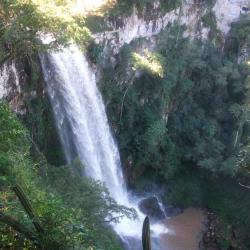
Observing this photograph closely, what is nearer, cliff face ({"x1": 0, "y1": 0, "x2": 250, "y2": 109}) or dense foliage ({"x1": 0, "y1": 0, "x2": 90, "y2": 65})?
dense foliage ({"x1": 0, "y1": 0, "x2": 90, "y2": 65})

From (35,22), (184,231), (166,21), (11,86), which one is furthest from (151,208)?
(35,22)

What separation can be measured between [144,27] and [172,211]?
23.9ft

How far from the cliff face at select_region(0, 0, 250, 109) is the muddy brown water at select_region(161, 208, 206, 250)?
271 inches

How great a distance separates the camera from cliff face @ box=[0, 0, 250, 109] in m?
12.4

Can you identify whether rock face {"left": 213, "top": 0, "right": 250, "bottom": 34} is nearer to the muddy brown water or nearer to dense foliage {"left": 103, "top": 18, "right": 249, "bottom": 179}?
dense foliage {"left": 103, "top": 18, "right": 249, "bottom": 179}

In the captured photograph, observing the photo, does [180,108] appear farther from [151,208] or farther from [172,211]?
[151,208]

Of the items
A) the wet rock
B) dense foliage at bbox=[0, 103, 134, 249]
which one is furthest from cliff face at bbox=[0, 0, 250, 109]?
the wet rock

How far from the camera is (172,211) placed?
17578 mm

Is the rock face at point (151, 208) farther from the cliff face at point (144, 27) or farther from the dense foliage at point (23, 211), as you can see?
the dense foliage at point (23, 211)

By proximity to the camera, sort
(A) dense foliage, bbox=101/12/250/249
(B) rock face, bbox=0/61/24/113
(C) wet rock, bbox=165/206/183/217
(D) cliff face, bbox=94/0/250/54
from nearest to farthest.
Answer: (B) rock face, bbox=0/61/24/113 → (D) cliff face, bbox=94/0/250/54 → (A) dense foliage, bbox=101/12/250/249 → (C) wet rock, bbox=165/206/183/217

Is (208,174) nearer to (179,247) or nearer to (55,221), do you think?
(179,247)

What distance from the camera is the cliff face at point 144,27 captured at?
1239cm

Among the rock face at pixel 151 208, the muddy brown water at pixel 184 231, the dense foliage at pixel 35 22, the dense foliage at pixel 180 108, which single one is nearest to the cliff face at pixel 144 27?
the dense foliage at pixel 180 108

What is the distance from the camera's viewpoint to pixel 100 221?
33.2ft
